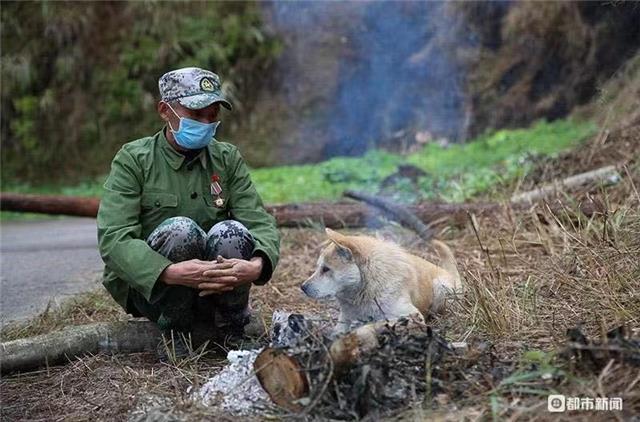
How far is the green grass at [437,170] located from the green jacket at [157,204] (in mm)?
4656

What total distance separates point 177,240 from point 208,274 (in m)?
0.25

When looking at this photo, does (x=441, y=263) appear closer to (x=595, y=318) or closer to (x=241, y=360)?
(x=595, y=318)

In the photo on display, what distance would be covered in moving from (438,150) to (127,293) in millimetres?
9917

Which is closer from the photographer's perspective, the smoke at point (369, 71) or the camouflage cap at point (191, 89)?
the camouflage cap at point (191, 89)

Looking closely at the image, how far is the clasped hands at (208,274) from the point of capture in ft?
13.5

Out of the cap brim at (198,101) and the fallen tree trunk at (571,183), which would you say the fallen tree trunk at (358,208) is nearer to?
the fallen tree trunk at (571,183)

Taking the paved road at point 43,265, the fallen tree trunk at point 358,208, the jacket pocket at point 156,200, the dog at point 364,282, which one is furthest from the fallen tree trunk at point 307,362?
the fallen tree trunk at point 358,208

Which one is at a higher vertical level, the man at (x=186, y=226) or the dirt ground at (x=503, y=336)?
the man at (x=186, y=226)

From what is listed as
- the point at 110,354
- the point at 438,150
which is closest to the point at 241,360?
the point at 110,354

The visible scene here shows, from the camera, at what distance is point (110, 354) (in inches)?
181

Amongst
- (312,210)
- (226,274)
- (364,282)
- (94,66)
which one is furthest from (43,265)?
(94,66)

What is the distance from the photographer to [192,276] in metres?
4.12

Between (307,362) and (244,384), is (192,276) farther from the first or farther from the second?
(307,362)

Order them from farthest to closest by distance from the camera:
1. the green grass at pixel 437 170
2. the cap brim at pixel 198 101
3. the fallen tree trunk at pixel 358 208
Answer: the green grass at pixel 437 170 → the fallen tree trunk at pixel 358 208 → the cap brim at pixel 198 101
